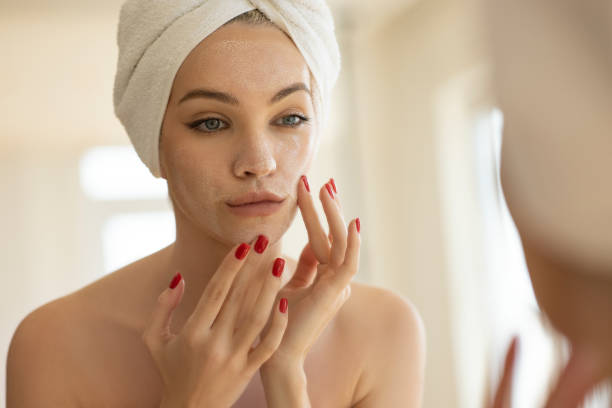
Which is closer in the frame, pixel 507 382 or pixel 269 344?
pixel 507 382

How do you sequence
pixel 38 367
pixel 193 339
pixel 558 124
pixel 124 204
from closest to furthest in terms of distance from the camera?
pixel 558 124
pixel 193 339
pixel 38 367
pixel 124 204

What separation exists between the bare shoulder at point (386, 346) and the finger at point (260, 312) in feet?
0.73

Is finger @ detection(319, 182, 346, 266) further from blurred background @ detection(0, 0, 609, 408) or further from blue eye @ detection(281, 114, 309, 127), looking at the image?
blurred background @ detection(0, 0, 609, 408)

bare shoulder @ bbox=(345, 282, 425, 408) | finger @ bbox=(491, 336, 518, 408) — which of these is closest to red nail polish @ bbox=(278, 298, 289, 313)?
bare shoulder @ bbox=(345, 282, 425, 408)

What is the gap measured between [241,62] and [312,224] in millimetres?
206

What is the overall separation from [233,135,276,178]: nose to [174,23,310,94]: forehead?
6cm

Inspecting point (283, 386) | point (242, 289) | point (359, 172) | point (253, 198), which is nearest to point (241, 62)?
point (253, 198)

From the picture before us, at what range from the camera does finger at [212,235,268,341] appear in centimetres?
84

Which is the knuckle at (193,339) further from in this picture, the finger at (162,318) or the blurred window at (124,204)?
the blurred window at (124,204)

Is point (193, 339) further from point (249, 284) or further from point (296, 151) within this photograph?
point (296, 151)

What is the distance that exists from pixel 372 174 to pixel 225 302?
9.38 ft

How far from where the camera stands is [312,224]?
901 millimetres

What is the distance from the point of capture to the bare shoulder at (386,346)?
38.9 inches

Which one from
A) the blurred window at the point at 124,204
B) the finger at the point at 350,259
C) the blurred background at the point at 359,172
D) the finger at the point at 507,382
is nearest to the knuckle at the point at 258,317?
the finger at the point at 350,259
